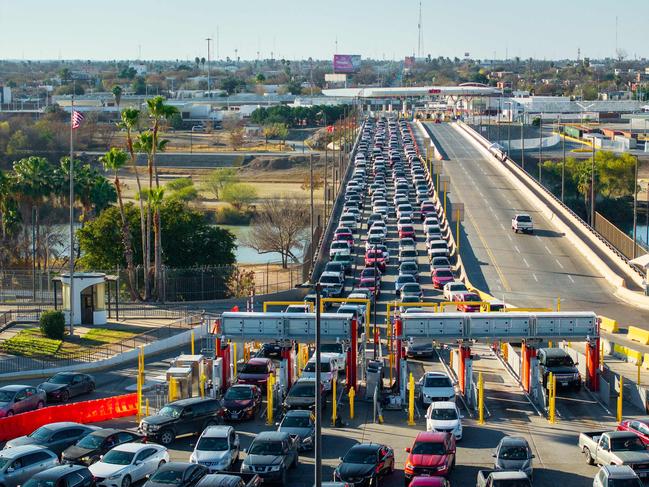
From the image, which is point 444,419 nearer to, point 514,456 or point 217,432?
point 514,456

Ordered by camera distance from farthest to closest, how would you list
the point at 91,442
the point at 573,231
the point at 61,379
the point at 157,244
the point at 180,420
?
the point at 573,231
the point at 157,244
the point at 61,379
the point at 180,420
the point at 91,442

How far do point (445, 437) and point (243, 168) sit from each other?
436ft

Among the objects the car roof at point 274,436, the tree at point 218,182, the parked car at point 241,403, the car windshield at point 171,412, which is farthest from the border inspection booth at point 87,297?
the tree at point 218,182

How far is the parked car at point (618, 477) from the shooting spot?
2825 cm

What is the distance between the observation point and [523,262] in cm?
6819

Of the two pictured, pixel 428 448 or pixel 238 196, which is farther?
pixel 238 196

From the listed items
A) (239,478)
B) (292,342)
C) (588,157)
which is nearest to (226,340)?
(292,342)

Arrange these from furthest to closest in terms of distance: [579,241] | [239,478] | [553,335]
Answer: [579,241], [553,335], [239,478]

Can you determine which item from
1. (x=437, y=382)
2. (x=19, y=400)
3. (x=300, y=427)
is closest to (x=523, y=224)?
(x=437, y=382)

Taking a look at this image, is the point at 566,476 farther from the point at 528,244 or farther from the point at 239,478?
the point at 528,244

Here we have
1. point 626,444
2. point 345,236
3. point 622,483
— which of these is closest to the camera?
point 622,483

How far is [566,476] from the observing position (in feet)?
103

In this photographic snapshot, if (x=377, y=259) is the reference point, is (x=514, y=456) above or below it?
above

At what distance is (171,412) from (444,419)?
7.34m
